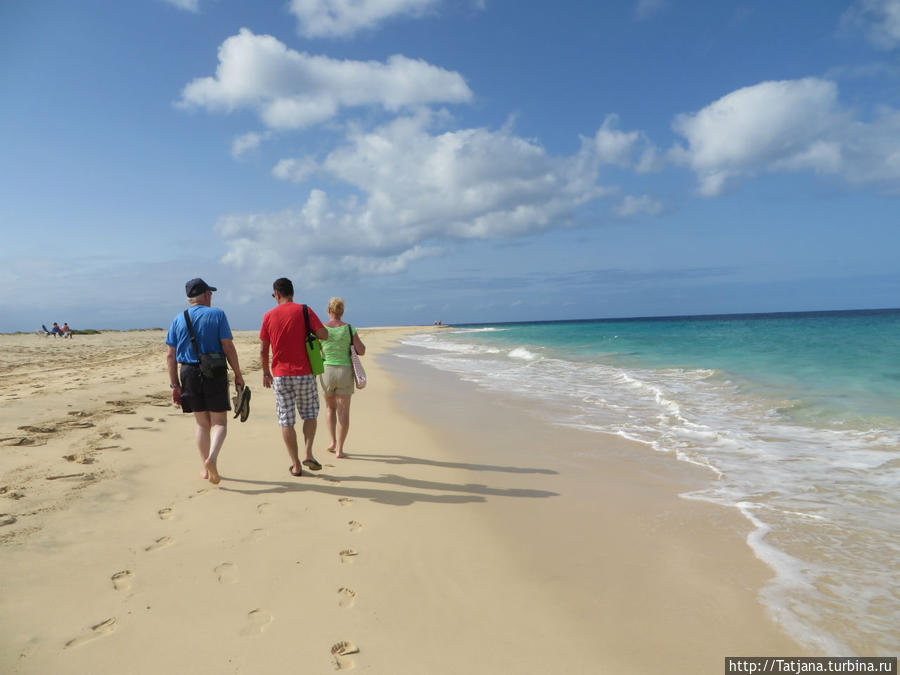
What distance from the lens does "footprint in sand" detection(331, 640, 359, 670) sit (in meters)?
2.35

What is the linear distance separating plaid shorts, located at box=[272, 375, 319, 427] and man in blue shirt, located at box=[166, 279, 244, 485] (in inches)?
19.7

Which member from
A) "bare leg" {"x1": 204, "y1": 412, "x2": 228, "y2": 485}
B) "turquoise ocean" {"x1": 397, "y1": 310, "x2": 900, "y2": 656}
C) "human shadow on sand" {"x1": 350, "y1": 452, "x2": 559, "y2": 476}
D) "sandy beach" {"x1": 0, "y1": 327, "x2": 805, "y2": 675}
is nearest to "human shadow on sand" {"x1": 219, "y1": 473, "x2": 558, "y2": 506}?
"sandy beach" {"x1": 0, "y1": 327, "x2": 805, "y2": 675}

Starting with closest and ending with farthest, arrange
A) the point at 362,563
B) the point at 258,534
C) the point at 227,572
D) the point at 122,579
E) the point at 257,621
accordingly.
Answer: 1. the point at 257,621
2. the point at 122,579
3. the point at 227,572
4. the point at 362,563
5. the point at 258,534

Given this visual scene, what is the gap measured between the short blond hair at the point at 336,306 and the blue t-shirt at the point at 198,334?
1431mm

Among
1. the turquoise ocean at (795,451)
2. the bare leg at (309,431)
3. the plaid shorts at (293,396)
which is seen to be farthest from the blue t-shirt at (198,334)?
the turquoise ocean at (795,451)

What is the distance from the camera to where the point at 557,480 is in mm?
5262

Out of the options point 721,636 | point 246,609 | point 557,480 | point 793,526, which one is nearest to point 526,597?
point 721,636

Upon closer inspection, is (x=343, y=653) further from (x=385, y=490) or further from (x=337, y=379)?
(x=337, y=379)

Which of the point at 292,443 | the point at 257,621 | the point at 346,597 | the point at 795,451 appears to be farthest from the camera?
the point at 795,451

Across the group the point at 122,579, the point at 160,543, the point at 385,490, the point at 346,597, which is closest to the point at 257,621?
the point at 346,597

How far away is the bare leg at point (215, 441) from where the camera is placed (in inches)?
187

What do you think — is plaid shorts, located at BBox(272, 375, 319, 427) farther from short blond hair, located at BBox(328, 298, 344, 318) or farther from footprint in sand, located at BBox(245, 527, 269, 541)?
footprint in sand, located at BBox(245, 527, 269, 541)

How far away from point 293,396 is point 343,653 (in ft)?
9.97

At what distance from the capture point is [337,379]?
581 cm
